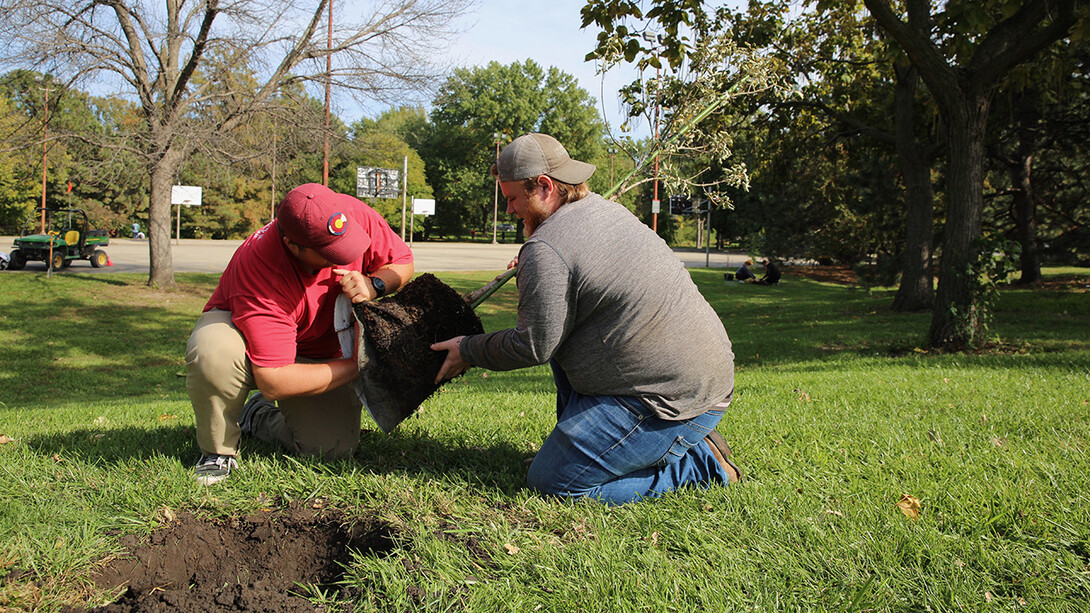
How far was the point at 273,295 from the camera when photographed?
125 inches

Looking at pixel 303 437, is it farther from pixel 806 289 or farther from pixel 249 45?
pixel 806 289

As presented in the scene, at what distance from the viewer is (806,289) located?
2439cm

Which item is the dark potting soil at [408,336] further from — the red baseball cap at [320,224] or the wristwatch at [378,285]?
the red baseball cap at [320,224]

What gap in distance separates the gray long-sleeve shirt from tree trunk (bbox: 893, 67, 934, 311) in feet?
42.7

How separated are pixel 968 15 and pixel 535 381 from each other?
574cm

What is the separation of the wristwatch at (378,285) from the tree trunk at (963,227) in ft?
25.2

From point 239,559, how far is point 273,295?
3.59 feet

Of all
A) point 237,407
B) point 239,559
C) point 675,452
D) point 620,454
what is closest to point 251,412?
point 237,407

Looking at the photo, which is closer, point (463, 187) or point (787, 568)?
point (787, 568)

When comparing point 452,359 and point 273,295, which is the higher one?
point 273,295

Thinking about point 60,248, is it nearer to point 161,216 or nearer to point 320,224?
point 161,216

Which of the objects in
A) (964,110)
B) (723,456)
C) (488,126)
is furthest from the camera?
(488,126)

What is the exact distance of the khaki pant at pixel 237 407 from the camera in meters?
3.19

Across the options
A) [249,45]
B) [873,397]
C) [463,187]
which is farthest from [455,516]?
[463,187]
